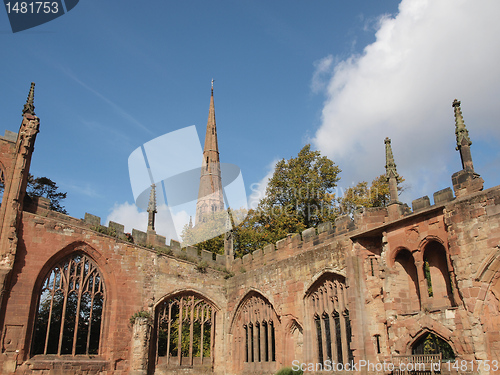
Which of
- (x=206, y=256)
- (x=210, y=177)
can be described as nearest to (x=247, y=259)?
(x=206, y=256)

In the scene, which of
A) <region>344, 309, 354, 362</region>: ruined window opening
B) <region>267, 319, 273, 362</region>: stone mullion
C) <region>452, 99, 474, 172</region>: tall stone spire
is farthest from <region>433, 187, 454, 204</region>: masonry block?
<region>267, 319, 273, 362</region>: stone mullion

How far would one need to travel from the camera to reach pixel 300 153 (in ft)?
85.8

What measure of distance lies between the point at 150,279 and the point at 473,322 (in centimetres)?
1208

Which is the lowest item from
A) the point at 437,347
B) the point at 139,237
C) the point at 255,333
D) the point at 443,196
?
the point at 437,347

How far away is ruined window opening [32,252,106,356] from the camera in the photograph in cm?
1557

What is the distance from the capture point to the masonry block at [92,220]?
17.2m

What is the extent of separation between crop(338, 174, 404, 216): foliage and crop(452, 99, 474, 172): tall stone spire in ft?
41.7

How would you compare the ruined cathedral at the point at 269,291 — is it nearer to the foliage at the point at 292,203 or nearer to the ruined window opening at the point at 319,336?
the ruined window opening at the point at 319,336

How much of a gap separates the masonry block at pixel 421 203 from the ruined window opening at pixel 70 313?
38.1ft

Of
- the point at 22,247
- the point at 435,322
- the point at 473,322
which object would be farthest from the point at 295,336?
the point at 22,247

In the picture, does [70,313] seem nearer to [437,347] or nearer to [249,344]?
[249,344]

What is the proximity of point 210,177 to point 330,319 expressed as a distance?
32279 mm

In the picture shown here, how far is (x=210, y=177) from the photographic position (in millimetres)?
45344

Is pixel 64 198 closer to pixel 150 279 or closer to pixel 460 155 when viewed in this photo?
pixel 150 279
